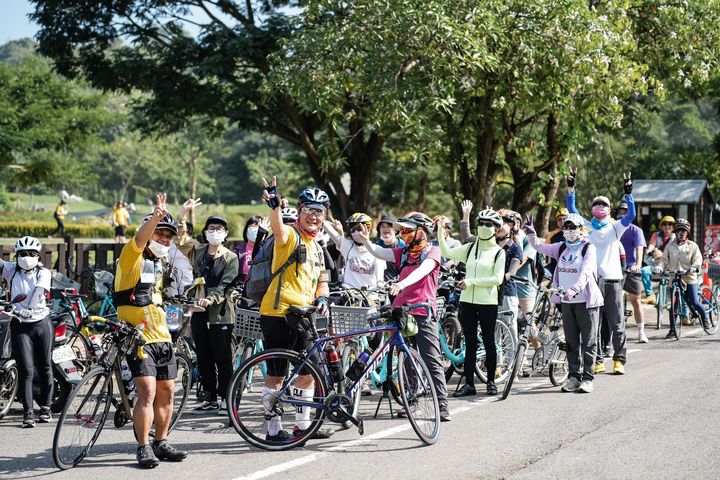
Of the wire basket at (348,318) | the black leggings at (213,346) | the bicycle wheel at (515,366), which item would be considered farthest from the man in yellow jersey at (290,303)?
the bicycle wheel at (515,366)

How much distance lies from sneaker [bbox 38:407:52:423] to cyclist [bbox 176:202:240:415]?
1.44m

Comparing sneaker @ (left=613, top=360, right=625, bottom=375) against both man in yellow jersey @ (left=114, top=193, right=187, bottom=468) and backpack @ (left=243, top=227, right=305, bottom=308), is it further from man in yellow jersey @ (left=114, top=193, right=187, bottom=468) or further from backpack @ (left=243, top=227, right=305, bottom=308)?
man in yellow jersey @ (left=114, top=193, right=187, bottom=468)

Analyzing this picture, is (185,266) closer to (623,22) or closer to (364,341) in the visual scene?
(364,341)

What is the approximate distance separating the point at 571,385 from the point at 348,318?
10.4ft

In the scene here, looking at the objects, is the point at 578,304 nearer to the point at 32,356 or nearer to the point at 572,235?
the point at 572,235

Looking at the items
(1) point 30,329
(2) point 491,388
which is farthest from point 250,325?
(2) point 491,388

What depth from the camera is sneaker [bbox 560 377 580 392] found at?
1018cm

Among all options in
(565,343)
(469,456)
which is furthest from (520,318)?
(469,456)

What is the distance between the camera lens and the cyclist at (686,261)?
49.9 feet

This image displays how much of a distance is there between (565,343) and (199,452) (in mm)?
4696

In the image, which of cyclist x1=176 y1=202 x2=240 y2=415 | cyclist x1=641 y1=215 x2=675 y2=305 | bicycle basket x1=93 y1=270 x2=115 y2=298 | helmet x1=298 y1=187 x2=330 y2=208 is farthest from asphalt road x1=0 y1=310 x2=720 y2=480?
cyclist x1=641 y1=215 x2=675 y2=305

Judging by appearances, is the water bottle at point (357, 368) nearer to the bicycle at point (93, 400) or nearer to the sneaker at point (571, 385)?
the bicycle at point (93, 400)

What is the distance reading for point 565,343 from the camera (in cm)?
1047

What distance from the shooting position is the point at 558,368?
1082 centimetres
